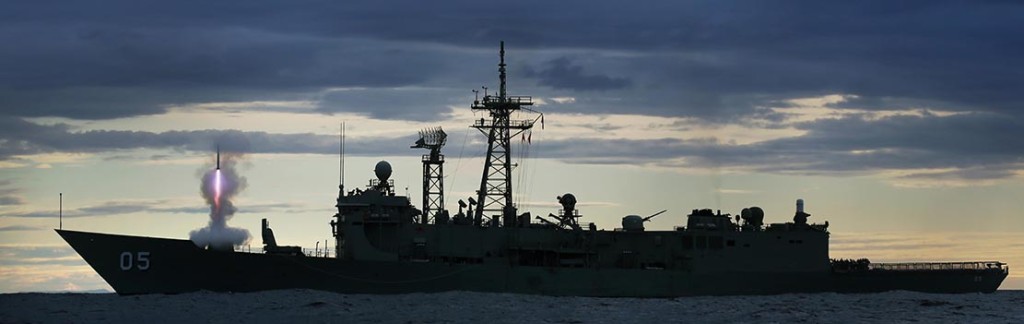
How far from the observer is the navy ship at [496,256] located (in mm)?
53219

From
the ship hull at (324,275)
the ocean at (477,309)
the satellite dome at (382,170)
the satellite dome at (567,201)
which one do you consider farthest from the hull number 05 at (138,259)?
the satellite dome at (567,201)

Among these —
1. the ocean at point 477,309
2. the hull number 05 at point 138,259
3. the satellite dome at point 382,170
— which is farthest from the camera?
the satellite dome at point 382,170

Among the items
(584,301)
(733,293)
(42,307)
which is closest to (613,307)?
(584,301)

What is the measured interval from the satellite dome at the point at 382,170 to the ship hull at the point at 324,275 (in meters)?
3.68

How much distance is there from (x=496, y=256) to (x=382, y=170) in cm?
554

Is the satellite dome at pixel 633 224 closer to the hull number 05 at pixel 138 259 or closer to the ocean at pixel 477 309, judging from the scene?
the ocean at pixel 477 309

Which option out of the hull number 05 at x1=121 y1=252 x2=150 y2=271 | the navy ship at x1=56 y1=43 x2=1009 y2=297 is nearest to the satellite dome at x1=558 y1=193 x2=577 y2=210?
the navy ship at x1=56 y1=43 x2=1009 y2=297

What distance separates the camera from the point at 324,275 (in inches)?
2130

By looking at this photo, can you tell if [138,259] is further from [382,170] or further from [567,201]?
[567,201]

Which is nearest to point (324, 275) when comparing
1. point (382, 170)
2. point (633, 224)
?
point (382, 170)

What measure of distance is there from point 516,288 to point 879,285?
56.9ft

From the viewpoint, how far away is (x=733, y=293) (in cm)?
5978

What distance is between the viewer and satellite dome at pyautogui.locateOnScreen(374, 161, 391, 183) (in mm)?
56250

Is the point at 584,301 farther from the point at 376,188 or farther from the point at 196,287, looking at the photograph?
the point at 196,287
